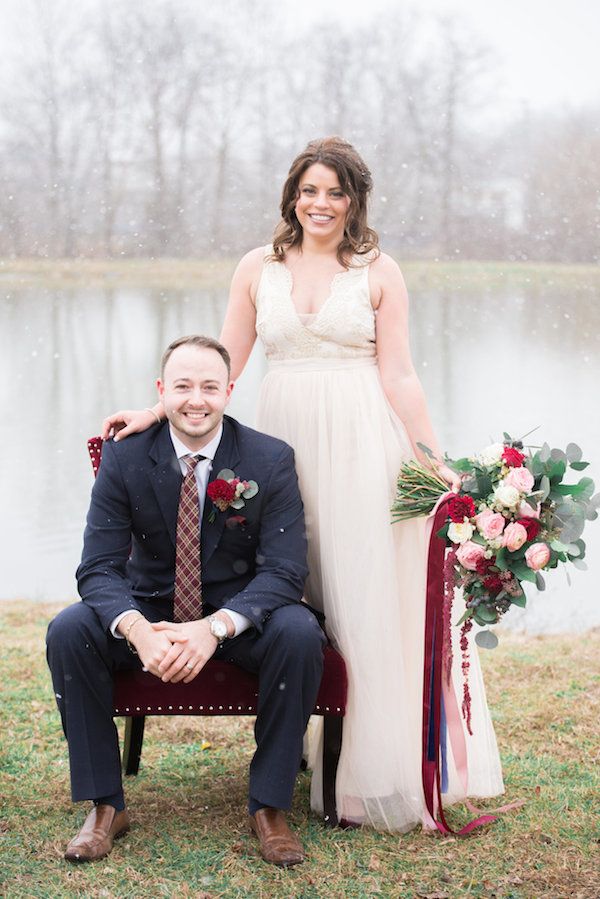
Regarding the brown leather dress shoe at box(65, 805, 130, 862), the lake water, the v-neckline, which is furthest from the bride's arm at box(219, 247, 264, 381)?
the lake water

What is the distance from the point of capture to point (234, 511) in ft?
9.55

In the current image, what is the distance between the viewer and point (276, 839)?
9.04 ft

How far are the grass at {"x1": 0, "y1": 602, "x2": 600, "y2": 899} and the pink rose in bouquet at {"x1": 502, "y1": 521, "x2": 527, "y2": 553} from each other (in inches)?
31.8

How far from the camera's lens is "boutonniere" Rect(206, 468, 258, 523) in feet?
9.37

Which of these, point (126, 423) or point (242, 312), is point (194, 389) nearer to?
point (126, 423)

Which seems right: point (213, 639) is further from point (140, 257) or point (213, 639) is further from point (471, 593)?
point (140, 257)

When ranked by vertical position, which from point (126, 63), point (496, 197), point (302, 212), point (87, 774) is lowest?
point (87, 774)

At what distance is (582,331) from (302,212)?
6.49 m

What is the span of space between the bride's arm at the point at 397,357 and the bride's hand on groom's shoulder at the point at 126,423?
651mm

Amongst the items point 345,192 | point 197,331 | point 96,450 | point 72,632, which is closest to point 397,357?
point 345,192

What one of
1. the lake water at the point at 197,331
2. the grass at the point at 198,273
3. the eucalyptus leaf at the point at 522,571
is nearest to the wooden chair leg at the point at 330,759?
the eucalyptus leaf at the point at 522,571

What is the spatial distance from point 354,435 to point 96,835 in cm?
122

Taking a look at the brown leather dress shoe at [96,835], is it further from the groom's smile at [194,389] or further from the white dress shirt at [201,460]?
the groom's smile at [194,389]

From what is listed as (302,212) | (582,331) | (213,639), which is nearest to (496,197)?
(582,331)
